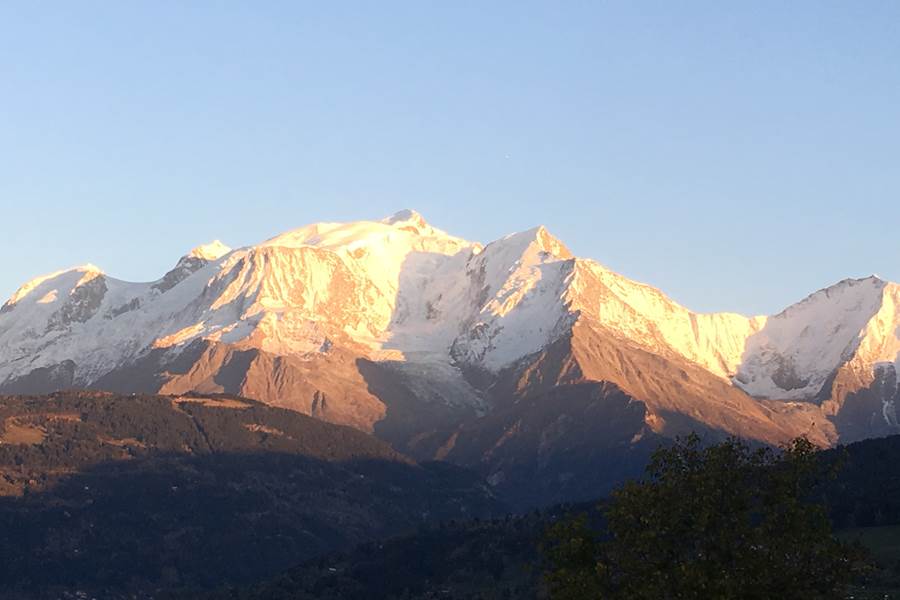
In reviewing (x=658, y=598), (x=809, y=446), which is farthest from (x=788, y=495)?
(x=658, y=598)

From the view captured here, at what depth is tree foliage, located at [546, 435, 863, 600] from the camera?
375 ft

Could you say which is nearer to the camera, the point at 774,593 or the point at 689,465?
the point at 774,593

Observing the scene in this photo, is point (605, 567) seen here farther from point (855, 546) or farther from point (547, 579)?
point (855, 546)

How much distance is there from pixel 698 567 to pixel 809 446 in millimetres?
14045

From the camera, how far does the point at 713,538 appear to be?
117625mm

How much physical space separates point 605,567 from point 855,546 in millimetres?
16978

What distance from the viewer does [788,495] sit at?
388 ft

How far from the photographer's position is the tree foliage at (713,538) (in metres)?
114

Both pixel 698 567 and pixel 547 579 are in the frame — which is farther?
pixel 547 579

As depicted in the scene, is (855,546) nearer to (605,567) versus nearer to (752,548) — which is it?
(752,548)

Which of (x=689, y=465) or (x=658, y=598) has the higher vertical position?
(x=689, y=465)

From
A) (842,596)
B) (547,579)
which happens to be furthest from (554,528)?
(842,596)

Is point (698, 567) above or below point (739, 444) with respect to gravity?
below

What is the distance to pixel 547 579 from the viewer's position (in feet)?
395
